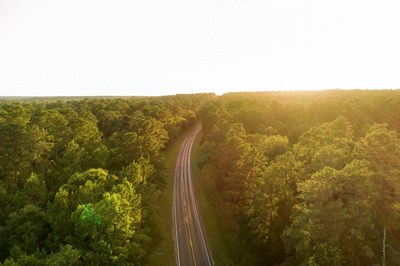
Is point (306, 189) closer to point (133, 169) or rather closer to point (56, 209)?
point (133, 169)

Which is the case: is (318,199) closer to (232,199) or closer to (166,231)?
(232,199)

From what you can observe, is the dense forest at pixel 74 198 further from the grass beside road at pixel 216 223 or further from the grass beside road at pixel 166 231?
the grass beside road at pixel 216 223

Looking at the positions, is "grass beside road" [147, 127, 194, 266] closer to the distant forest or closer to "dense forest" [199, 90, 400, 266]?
the distant forest

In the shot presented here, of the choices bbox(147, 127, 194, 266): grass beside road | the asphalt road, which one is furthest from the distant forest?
the asphalt road

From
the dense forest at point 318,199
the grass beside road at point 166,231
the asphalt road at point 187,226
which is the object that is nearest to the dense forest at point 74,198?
the grass beside road at point 166,231

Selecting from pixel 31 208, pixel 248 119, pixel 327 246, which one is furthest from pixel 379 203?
pixel 248 119

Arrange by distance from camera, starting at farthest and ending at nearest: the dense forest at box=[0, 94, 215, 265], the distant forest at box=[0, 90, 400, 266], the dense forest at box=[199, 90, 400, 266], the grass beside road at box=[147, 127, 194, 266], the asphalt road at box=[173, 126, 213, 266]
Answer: the asphalt road at box=[173, 126, 213, 266] < the grass beside road at box=[147, 127, 194, 266] < the dense forest at box=[0, 94, 215, 265] < the distant forest at box=[0, 90, 400, 266] < the dense forest at box=[199, 90, 400, 266]
